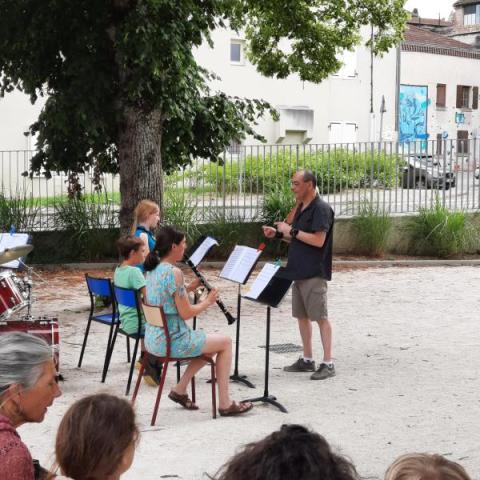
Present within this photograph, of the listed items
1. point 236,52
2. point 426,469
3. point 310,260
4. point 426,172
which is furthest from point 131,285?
point 236,52

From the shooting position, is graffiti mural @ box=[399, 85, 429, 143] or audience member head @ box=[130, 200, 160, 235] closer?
audience member head @ box=[130, 200, 160, 235]

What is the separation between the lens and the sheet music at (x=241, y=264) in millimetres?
7105

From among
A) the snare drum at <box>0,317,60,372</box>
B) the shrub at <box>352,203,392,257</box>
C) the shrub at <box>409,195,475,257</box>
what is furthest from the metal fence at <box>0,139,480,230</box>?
the snare drum at <box>0,317,60,372</box>

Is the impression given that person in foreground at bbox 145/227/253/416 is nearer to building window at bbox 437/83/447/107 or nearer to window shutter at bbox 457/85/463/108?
building window at bbox 437/83/447/107

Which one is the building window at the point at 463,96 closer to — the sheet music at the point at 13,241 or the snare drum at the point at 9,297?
the sheet music at the point at 13,241

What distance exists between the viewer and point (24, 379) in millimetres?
3469

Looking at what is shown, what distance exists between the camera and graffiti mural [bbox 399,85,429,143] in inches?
2202

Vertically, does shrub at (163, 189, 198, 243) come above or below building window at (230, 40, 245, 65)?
below

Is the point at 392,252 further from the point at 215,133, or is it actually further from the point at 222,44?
the point at 222,44

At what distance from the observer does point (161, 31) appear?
441 inches

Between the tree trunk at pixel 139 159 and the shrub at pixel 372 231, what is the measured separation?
6.12 m

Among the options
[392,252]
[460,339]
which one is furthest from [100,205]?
[460,339]

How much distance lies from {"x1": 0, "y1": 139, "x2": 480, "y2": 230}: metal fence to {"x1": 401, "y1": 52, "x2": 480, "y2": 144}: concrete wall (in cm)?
3846

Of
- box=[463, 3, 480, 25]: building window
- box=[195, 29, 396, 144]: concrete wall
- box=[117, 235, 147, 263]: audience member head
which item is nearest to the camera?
box=[117, 235, 147, 263]: audience member head
